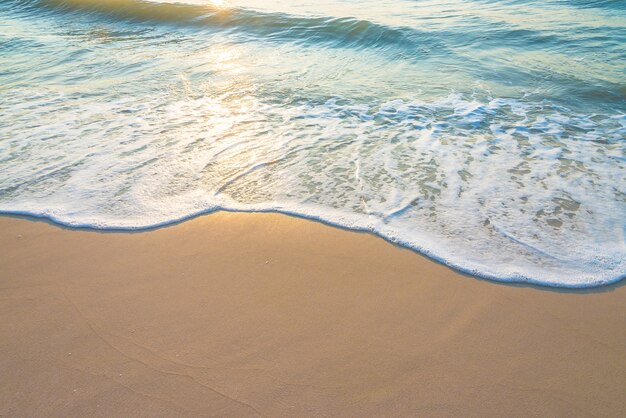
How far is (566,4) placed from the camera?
10.7 meters

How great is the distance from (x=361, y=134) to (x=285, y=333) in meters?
2.78

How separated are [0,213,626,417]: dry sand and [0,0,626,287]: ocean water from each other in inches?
12.5

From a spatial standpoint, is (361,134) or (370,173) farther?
(361,134)

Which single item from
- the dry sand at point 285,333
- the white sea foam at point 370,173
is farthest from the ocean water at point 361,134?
the dry sand at point 285,333

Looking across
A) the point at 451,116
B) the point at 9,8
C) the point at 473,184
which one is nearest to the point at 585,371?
the point at 473,184

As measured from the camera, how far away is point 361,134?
450 centimetres

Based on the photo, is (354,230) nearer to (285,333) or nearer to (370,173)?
(370,173)

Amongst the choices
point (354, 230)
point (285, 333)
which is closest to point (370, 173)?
point (354, 230)

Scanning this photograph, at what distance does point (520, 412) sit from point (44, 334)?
2.24 meters

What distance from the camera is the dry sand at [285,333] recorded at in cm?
185

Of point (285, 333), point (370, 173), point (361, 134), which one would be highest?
point (361, 134)

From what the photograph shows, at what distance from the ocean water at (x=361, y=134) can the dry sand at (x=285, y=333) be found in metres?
0.32

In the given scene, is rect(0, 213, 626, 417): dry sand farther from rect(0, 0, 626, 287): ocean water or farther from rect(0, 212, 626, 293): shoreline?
rect(0, 0, 626, 287): ocean water

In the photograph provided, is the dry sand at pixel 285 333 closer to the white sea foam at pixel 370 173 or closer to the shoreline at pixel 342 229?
the shoreline at pixel 342 229
